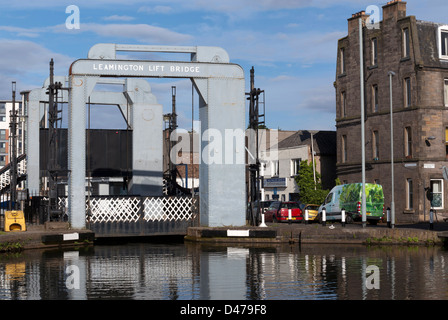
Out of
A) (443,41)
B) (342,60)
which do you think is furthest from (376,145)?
(443,41)

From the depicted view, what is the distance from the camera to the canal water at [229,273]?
48.9ft

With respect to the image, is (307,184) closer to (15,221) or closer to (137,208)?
(137,208)

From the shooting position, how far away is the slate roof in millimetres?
59281

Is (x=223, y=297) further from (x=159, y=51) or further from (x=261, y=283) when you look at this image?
(x=159, y=51)

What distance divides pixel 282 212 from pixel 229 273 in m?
25.3

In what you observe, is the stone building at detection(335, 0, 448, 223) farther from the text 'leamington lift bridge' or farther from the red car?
the text 'leamington lift bridge'

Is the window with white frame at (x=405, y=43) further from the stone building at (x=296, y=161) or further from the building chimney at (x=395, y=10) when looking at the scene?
the stone building at (x=296, y=161)

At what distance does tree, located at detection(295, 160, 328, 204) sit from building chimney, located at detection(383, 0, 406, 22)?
49.3 ft

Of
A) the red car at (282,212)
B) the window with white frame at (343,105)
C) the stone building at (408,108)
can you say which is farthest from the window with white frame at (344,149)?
the red car at (282,212)

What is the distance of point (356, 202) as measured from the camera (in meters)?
39.8

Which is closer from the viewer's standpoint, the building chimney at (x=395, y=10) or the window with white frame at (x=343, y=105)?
the building chimney at (x=395, y=10)

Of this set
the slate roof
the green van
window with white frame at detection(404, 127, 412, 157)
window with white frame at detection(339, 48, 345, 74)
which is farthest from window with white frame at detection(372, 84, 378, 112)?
the slate roof

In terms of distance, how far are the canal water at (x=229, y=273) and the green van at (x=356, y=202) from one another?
11460 mm

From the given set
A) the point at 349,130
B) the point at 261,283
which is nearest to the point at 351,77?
the point at 349,130
